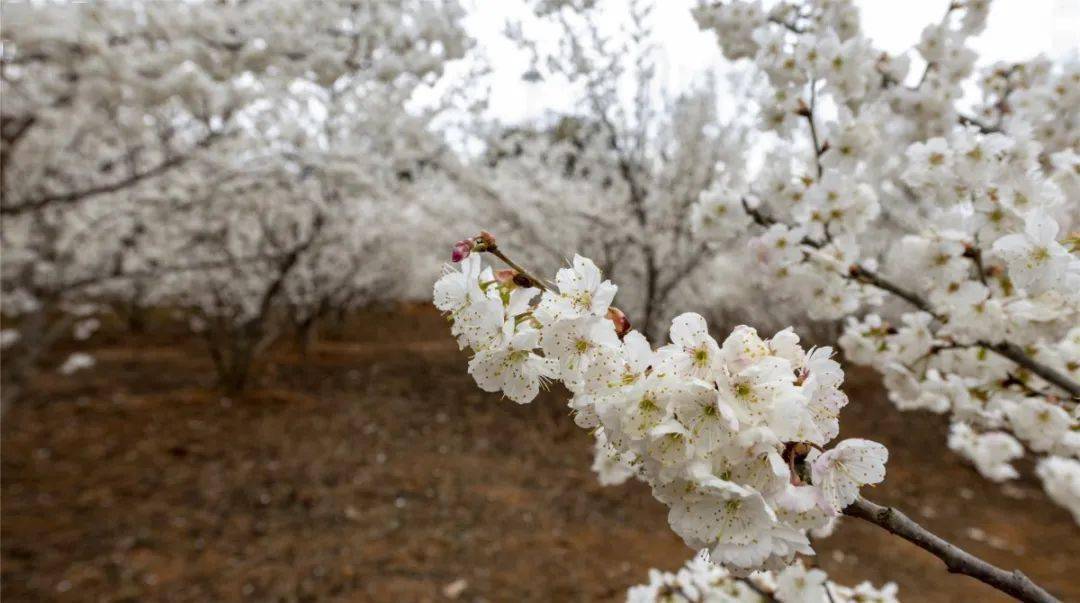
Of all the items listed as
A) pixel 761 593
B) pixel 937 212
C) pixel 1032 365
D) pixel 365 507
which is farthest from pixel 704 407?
pixel 365 507

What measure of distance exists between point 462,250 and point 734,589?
48.7 inches

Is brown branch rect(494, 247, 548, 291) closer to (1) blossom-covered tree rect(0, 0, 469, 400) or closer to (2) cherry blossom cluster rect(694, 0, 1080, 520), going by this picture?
(2) cherry blossom cluster rect(694, 0, 1080, 520)

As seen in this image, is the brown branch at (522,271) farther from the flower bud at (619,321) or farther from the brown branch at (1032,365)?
the brown branch at (1032,365)

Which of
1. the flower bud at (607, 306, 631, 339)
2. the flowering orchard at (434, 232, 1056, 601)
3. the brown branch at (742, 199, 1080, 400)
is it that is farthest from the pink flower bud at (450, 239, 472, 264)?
the brown branch at (742, 199, 1080, 400)

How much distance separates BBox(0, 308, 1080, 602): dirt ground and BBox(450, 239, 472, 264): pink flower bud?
3.16m

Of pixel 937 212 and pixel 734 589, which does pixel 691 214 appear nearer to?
pixel 937 212

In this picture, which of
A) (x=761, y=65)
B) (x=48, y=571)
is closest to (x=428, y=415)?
(x=48, y=571)

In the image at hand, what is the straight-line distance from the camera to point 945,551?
29.1 inches

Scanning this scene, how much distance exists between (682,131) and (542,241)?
2203 mm

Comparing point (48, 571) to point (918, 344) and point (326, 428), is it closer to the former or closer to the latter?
point (326, 428)

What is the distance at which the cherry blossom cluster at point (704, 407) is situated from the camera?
0.67m

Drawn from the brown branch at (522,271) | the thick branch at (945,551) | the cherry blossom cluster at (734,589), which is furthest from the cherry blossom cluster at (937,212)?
the brown branch at (522,271)

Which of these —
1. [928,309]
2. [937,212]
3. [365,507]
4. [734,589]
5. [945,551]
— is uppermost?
[937,212]

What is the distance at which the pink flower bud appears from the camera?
2.62 feet
